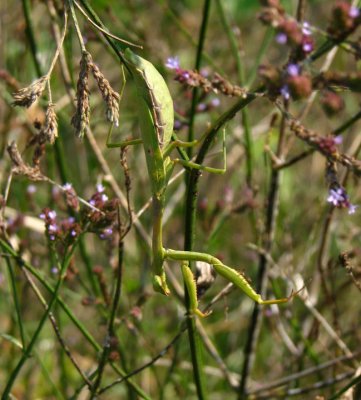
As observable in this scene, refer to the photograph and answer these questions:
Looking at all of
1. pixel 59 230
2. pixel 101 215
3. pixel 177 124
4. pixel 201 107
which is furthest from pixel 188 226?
pixel 201 107

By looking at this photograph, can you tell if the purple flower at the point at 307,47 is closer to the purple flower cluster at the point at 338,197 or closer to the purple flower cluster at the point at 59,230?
the purple flower cluster at the point at 338,197

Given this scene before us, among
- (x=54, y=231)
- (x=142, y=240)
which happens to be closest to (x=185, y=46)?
(x=142, y=240)

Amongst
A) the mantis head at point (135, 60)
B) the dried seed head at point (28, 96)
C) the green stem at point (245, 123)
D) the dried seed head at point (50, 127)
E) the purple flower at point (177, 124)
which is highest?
the green stem at point (245, 123)

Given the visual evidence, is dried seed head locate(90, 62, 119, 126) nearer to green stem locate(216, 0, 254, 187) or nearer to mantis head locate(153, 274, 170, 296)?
mantis head locate(153, 274, 170, 296)

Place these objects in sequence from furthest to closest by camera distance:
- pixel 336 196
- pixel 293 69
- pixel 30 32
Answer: pixel 30 32
pixel 336 196
pixel 293 69

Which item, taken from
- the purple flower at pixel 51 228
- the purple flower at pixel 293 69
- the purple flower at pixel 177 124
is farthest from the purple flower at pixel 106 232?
the purple flower at pixel 293 69

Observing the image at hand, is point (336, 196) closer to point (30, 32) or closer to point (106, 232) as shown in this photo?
point (106, 232)

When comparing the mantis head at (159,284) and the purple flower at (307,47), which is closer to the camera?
the purple flower at (307,47)

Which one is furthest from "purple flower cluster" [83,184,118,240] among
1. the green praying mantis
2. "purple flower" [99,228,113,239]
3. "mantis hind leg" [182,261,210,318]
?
"mantis hind leg" [182,261,210,318]
